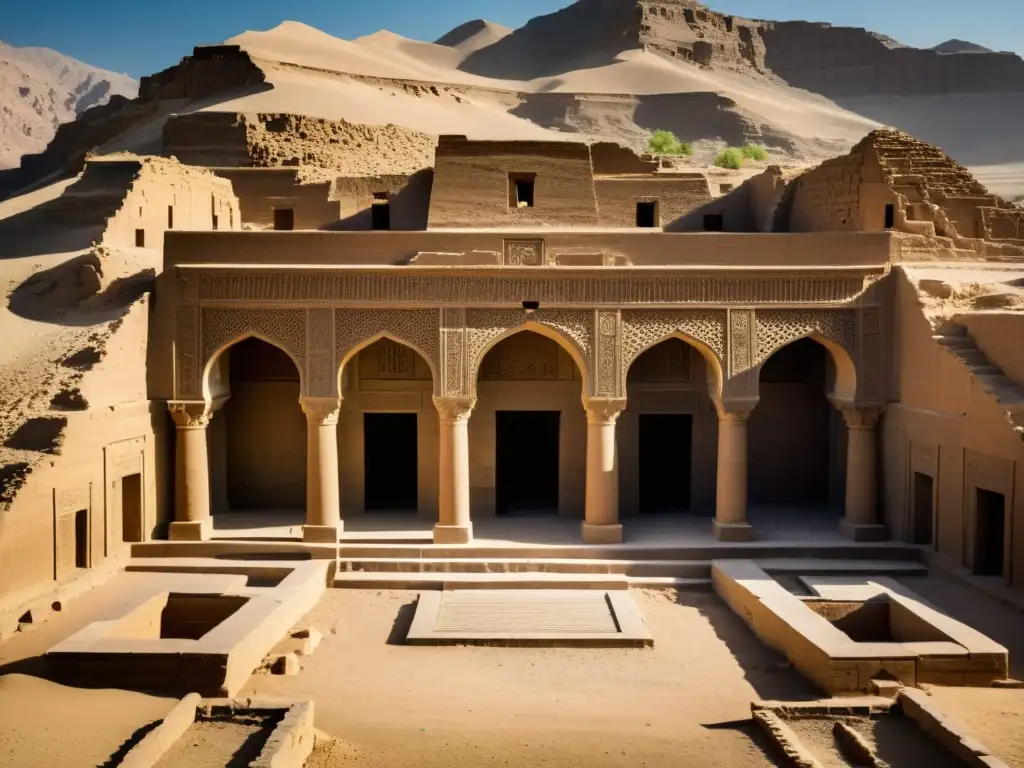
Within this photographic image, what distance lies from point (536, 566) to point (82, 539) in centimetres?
673

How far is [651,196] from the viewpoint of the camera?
22.2 m

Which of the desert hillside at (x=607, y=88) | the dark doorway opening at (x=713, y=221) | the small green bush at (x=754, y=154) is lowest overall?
the dark doorway opening at (x=713, y=221)

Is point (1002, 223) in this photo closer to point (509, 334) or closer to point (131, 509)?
point (509, 334)

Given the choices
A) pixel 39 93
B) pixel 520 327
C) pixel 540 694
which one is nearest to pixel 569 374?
pixel 520 327

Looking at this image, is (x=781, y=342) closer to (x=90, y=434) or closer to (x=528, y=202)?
(x=528, y=202)

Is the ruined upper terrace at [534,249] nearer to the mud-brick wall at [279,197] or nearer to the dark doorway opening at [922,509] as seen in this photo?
the dark doorway opening at [922,509]

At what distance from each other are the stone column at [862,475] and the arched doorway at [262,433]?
9735 millimetres

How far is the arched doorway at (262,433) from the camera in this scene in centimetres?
1870

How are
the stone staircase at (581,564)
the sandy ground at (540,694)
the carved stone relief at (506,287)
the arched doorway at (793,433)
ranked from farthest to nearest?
the arched doorway at (793,433) → the carved stone relief at (506,287) → the stone staircase at (581,564) → the sandy ground at (540,694)

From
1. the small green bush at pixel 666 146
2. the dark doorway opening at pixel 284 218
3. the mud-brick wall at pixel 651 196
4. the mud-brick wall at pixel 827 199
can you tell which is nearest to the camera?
the mud-brick wall at pixel 827 199

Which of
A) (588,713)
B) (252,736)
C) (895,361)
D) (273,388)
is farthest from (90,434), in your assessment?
(895,361)

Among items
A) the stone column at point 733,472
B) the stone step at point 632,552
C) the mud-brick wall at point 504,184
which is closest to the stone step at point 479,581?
the stone step at point 632,552

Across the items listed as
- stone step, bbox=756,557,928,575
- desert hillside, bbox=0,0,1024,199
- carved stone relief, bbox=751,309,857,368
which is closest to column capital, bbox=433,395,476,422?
carved stone relief, bbox=751,309,857,368

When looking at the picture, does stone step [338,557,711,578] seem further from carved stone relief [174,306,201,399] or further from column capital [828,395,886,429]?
carved stone relief [174,306,201,399]
